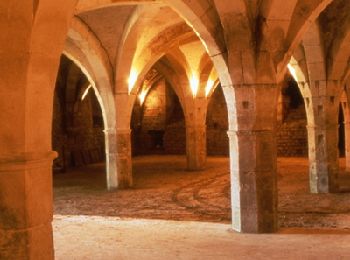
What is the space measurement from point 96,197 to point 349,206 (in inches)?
185

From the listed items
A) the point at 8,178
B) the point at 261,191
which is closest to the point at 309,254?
the point at 261,191

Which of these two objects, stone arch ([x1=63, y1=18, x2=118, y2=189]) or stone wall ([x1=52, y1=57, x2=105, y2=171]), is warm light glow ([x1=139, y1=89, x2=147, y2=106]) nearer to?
stone wall ([x1=52, y1=57, x2=105, y2=171])

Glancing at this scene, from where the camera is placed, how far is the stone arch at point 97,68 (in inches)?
352

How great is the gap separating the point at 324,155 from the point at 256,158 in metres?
3.80

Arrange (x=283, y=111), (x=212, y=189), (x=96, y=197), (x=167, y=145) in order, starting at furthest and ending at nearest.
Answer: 1. (x=167, y=145)
2. (x=283, y=111)
3. (x=212, y=189)
4. (x=96, y=197)

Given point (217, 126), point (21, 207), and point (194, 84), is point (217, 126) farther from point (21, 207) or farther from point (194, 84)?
point (21, 207)

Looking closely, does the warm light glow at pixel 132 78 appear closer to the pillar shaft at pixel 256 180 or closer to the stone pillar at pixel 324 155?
the stone pillar at pixel 324 155

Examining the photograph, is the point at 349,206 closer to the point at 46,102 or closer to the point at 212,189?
the point at 212,189

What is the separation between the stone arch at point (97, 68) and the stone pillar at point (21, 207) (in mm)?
6381

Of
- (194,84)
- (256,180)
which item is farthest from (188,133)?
(256,180)

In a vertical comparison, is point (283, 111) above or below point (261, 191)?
above

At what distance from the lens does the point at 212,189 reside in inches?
379

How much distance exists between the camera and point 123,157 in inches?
396

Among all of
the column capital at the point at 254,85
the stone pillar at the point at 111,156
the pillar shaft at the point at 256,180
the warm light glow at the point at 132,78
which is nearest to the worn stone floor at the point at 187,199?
the stone pillar at the point at 111,156
